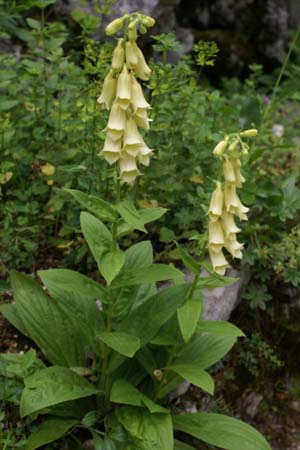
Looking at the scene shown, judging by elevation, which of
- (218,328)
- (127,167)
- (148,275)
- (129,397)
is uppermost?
(127,167)

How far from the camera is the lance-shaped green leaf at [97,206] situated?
2.61 metres

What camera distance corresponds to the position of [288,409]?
452 centimetres

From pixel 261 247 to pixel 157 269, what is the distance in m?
1.80

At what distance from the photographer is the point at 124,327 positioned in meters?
3.08

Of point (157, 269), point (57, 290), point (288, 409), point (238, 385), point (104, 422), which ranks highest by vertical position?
point (157, 269)

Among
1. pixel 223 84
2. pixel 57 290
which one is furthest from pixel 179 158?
pixel 223 84

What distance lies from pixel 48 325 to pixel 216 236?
4.30 ft

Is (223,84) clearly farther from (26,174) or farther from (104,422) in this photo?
(104,422)

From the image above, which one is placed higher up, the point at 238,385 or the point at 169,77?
the point at 169,77

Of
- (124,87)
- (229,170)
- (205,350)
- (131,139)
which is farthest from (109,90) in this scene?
(205,350)

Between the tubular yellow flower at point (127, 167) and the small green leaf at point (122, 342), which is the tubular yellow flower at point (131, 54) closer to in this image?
the tubular yellow flower at point (127, 167)

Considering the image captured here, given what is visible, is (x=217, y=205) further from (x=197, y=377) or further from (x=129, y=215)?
(x=197, y=377)

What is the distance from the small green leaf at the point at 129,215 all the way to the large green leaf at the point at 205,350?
1.14 m

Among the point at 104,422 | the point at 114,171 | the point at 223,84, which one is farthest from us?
the point at 223,84
